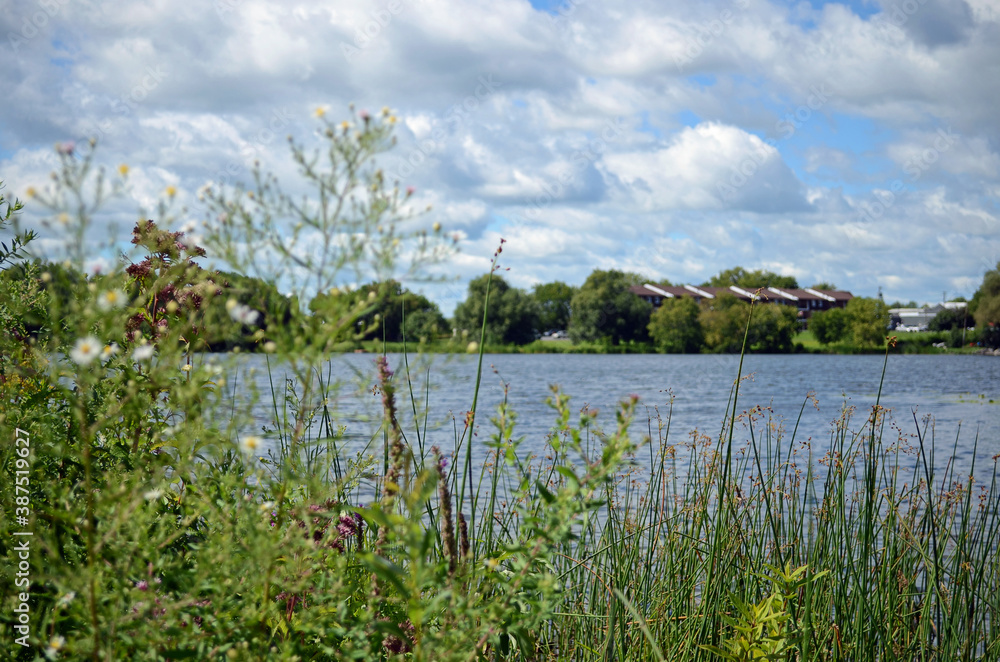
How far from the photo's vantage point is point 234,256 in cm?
143

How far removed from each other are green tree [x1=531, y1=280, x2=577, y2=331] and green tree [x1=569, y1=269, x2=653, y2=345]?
357cm

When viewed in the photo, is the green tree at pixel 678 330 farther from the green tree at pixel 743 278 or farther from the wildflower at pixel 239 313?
the wildflower at pixel 239 313

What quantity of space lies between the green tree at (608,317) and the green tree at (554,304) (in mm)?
3567

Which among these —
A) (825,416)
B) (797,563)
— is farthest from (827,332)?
(797,563)

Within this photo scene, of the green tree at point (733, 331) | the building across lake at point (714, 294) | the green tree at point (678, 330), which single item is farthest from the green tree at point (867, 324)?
the building across lake at point (714, 294)

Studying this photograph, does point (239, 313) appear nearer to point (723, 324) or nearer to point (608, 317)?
point (723, 324)

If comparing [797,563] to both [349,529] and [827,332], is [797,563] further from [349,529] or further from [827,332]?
[827,332]

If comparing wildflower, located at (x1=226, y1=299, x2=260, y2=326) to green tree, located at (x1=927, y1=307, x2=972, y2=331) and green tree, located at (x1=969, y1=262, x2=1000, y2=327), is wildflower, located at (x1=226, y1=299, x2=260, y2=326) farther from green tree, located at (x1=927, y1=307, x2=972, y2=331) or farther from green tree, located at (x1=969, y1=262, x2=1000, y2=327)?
green tree, located at (x1=927, y1=307, x2=972, y2=331)

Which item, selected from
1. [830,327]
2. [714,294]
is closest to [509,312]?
[830,327]

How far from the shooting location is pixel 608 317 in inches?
3123

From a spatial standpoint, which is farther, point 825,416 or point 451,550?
point 825,416

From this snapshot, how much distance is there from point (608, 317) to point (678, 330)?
8.72 meters

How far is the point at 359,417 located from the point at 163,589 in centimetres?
60

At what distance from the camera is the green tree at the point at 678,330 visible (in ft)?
240
